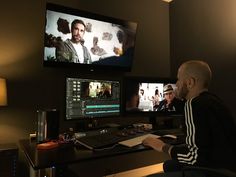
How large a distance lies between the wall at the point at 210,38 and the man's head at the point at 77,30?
1411 millimetres

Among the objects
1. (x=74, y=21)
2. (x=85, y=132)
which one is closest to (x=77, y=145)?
(x=85, y=132)

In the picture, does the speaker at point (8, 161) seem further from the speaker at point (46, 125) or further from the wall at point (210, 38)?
the wall at point (210, 38)

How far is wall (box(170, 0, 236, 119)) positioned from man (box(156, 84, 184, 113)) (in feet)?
1.54

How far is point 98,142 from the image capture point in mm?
1563

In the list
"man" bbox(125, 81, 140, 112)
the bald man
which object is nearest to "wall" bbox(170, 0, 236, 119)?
"man" bbox(125, 81, 140, 112)

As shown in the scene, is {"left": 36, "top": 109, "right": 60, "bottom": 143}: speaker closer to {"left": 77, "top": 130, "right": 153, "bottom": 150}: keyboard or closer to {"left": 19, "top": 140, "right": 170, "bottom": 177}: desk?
{"left": 19, "top": 140, "right": 170, "bottom": 177}: desk

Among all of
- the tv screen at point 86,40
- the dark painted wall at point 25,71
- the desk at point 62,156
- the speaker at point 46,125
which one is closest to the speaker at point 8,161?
the desk at point 62,156

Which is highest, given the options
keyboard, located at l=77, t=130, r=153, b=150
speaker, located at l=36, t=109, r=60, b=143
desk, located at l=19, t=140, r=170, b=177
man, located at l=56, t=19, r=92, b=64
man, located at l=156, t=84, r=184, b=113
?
man, located at l=56, t=19, r=92, b=64

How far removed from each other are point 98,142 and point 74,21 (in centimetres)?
115

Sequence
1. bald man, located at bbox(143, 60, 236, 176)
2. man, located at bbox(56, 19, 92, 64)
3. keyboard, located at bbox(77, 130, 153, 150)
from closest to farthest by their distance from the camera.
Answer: bald man, located at bbox(143, 60, 236, 176) < keyboard, located at bbox(77, 130, 153, 150) < man, located at bbox(56, 19, 92, 64)

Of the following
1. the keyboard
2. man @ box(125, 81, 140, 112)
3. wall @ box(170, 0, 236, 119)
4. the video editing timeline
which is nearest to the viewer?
the keyboard

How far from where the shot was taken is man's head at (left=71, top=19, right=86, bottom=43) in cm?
209

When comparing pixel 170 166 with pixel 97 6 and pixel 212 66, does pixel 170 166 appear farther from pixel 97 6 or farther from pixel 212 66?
pixel 97 6

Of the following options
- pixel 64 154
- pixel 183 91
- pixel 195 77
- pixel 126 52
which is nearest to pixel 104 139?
pixel 64 154
